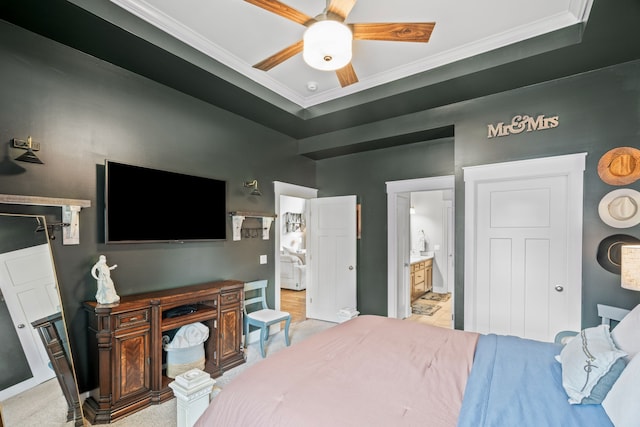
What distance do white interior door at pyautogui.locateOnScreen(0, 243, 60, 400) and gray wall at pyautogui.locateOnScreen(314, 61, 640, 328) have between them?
3443 mm

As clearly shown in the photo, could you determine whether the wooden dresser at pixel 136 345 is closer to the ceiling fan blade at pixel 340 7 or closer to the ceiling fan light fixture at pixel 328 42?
the ceiling fan light fixture at pixel 328 42

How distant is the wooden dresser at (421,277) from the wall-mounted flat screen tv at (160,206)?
3796mm

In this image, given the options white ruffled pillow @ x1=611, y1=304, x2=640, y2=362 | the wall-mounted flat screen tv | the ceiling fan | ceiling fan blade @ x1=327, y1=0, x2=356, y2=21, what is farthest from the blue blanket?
the wall-mounted flat screen tv

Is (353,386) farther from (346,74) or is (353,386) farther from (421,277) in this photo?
(421,277)

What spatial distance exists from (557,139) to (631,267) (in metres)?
1.35

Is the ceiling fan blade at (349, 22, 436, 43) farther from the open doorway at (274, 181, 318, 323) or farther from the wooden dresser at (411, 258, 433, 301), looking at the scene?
the wooden dresser at (411, 258, 433, 301)

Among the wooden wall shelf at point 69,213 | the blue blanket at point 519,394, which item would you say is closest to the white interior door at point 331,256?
the blue blanket at point 519,394

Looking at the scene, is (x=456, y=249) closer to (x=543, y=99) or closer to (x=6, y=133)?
(x=543, y=99)

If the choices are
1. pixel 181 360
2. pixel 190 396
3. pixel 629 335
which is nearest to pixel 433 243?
pixel 629 335

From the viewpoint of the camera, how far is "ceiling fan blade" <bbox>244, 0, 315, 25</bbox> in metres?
1.79

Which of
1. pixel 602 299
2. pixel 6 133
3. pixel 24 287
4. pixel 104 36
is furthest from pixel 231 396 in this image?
pixel 602 299

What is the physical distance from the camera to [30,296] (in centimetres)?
212

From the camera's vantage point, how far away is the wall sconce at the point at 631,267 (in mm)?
2168

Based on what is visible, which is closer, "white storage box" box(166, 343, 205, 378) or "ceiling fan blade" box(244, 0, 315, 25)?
"ceiling fan blade" box(244, 0, 315, 25)
